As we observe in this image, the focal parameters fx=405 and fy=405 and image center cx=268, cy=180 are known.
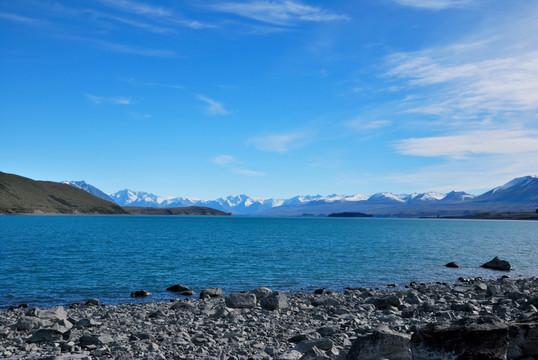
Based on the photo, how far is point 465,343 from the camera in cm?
1002

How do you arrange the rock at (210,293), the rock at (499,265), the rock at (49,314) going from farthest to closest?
the rock at (499,265)
the rock at (210,293)
the rock at (49,314)

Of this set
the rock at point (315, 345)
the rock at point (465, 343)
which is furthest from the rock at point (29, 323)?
the rock at point (465, 343)

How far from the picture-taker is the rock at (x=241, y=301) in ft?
81.9

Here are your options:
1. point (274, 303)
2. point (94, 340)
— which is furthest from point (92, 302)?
point (94, 340)

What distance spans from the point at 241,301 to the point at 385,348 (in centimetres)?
1454

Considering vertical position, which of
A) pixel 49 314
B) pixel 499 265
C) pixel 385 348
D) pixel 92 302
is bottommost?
pixel 499 265

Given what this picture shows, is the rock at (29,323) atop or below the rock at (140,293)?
atop

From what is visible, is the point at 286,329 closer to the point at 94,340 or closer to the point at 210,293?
the point at 94,340

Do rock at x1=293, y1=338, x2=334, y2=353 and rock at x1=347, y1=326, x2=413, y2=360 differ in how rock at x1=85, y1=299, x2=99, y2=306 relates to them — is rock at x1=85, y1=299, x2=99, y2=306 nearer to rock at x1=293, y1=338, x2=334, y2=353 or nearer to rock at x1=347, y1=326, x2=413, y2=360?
rock at x1=293, y1=338, x2=334, y2=353

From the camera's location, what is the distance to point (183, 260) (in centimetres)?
5672

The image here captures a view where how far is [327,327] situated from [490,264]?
45653mm

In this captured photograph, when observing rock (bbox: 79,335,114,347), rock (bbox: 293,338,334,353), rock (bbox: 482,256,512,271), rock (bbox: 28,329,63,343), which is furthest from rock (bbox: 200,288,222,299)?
rock (bbox: 482,256,512,271)

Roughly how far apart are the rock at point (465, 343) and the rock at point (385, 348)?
1259 millimetres

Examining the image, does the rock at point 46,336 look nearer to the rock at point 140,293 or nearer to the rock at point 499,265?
the rock at point 140,293
